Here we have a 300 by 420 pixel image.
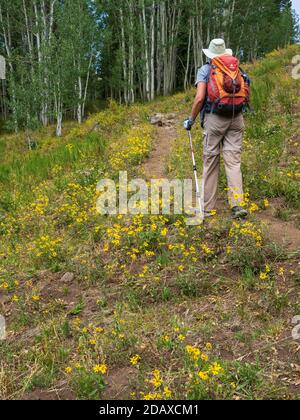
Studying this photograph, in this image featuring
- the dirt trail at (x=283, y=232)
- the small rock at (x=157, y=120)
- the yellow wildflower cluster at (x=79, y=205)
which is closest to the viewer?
the dirt trail at (x=283, y=232)

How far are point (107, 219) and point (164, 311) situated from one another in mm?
2863

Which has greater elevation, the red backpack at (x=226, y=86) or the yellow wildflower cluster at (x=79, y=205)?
the red backpack at (x=226, y=86)

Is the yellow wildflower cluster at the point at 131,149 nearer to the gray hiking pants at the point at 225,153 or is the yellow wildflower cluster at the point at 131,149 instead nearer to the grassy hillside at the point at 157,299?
the grassy hillside at the point at 157,299

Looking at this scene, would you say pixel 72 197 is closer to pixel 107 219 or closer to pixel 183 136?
pixel 107 219

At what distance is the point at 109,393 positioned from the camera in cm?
339

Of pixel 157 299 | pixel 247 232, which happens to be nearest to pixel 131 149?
pixel 247 232

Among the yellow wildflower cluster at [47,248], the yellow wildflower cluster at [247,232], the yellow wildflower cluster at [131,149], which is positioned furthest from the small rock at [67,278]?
the yellow wildflower cluster at [131,149]

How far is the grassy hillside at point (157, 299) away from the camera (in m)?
3.41

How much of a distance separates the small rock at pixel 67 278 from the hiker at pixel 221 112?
6.35 ft

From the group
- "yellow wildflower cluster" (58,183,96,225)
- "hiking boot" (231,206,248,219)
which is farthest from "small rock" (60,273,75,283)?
"hiking boot" (231,206,248,219)

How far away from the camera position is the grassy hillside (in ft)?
11.2

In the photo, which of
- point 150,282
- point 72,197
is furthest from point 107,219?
point 150,282

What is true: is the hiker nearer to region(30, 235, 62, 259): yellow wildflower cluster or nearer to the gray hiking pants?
the gray hiking pants

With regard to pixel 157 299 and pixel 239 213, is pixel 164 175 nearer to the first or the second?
pixel 239 213
